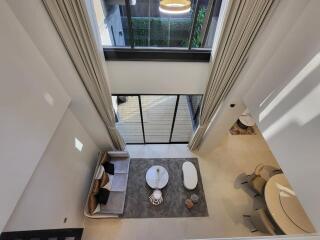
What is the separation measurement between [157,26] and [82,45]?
133 cm

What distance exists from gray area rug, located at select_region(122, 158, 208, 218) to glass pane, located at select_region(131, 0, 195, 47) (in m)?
3.04

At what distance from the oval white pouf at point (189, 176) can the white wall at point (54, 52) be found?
2.40 metres

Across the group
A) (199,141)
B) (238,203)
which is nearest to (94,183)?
(199,141)

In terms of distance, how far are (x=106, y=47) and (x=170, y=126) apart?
273 cm

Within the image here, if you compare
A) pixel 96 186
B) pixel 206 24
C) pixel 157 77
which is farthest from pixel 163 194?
pixel 206 24

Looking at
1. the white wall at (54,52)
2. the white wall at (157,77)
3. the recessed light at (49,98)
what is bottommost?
the recessed light at (49,98)

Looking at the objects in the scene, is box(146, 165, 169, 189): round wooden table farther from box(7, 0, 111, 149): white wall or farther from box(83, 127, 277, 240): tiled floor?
box(7, 0, 111, 149): white wall

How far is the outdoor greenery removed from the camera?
2977 mm

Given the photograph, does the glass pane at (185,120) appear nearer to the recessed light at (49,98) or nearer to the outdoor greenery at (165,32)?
the outdoor greenery at (165,32)

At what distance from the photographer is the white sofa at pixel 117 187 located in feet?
12.2

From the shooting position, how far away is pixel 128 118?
16.3 ft

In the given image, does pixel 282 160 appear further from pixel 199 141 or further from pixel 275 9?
pixel 199 141

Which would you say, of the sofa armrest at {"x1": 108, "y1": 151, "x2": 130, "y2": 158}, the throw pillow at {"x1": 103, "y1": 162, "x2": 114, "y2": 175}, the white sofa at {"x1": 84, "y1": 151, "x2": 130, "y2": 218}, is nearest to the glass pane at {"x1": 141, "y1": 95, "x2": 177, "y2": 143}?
the sofa armrest at {"x1": 108, "y1": 151, "x2": 130, "y2": 158}

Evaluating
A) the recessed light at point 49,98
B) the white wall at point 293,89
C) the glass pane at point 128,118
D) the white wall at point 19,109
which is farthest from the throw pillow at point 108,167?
the white wall at point 293,89
